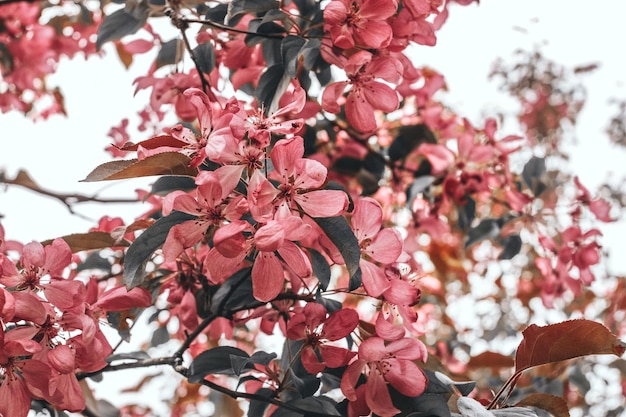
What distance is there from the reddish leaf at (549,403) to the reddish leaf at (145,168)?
519 millimetres

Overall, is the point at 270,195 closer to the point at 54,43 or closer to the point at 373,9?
the point at 373,9

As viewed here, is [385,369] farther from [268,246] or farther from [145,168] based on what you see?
[145,168]

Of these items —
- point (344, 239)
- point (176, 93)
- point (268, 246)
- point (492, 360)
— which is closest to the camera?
point (268, 246)

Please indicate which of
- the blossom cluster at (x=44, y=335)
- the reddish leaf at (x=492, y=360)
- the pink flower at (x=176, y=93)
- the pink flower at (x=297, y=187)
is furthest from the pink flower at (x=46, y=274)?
the reddish leaf at (x=492, y=360)

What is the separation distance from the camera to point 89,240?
89 centimetres

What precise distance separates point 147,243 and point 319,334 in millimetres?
241

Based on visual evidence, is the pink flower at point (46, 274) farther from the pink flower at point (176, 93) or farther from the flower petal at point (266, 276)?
the pink flower at point (176, 93)

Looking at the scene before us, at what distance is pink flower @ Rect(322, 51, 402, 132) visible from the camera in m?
0.90

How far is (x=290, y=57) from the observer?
91cm

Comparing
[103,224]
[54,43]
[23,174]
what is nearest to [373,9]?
[103,224]

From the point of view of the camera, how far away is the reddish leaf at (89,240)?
34.6 inches

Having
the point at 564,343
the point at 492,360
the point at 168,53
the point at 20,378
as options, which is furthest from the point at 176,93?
the point at 492,360

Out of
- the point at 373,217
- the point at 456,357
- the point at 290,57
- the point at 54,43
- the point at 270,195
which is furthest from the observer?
the point at 54,43

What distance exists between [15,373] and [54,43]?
5.33ft
